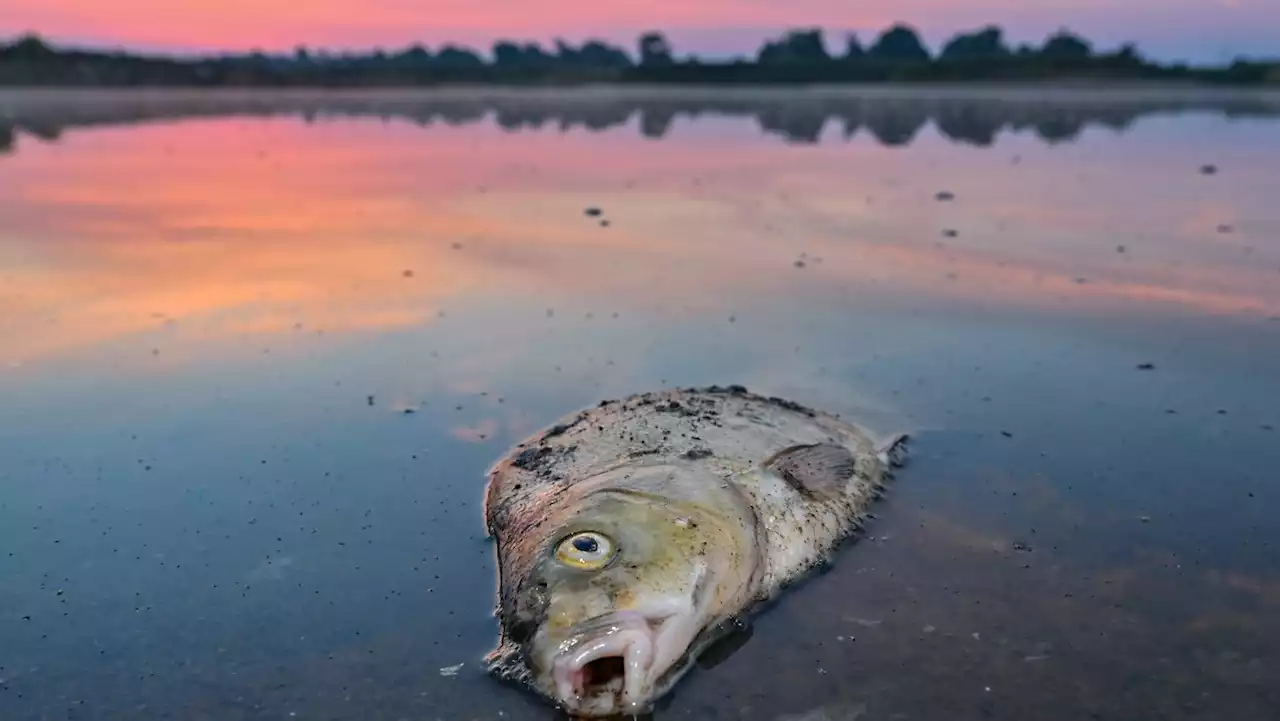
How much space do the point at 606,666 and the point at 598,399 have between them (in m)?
3.24

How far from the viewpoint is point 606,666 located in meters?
3.88

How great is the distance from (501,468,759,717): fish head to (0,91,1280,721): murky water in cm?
18

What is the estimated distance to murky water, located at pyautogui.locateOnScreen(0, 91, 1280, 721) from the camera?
13.5ft

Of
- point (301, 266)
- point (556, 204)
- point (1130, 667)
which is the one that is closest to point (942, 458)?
point (1130, 667)

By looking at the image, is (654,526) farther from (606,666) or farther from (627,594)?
(606,666)

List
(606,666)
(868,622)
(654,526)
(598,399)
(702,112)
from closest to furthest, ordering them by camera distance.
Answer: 1. (606,666)
2. (654,526)
3. (868,622)
4. (598,399)
5. (702,112)

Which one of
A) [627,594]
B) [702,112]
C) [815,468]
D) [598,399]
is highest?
[627,594]

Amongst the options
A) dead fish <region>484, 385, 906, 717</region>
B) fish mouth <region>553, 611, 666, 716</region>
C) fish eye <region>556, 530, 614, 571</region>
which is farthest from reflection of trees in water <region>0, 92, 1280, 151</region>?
fish mouth <region>553, 611, 666, 716</region>

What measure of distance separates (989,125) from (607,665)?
3277 centimetres

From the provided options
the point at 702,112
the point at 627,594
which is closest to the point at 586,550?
the point at 627,594

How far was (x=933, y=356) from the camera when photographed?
7926 mm

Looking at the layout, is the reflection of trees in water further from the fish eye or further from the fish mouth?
the fish mouth

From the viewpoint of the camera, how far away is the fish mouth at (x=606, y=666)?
12.3ft

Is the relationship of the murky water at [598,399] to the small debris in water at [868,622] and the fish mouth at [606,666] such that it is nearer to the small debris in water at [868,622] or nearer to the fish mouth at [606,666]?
the small debris in water at [868,622]
